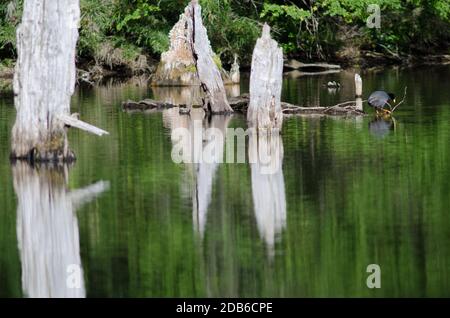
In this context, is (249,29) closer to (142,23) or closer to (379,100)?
(142,23)

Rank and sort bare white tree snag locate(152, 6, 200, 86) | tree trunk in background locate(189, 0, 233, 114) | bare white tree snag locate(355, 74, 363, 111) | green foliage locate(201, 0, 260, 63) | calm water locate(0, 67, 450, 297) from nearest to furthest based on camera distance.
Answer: calm water locate(0, 67, 450, 297) → tree trunk in background locate(189, 0, 233, 114) → bare white tree snag locate(355, 74, 363, 111) → bare white tree snag locate(152, 6, 200, 86) → green foliage locate(201, 0, 260, 63)

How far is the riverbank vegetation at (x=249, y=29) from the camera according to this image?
43.9m

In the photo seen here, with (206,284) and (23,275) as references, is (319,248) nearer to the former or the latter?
(206,284)

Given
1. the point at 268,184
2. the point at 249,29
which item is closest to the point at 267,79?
the point at 268,184

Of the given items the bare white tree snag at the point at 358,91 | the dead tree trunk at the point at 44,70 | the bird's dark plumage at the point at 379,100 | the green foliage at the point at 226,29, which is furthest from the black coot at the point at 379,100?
the green foliage at the point at 226,29

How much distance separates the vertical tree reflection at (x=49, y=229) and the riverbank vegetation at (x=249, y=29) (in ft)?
78.8

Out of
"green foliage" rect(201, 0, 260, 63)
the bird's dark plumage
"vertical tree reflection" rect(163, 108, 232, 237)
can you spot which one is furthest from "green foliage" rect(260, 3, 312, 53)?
the bird's dark plumage

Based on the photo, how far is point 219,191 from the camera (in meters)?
18.3

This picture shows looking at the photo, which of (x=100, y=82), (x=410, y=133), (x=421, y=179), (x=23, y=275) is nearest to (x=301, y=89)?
(x=100, y=82)

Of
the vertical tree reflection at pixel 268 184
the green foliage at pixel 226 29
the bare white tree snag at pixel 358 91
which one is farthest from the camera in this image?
the green foliage at pixel 226 29

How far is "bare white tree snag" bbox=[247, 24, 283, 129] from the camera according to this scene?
2425 centimetres

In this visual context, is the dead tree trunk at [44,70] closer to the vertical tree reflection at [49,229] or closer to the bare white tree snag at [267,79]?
the vertical tree reflection at [49,229]

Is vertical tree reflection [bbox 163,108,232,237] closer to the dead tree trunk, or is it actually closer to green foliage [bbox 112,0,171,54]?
the dead tree trunk

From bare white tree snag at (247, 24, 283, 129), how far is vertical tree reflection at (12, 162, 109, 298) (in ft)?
17.1
